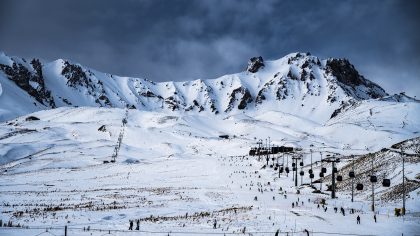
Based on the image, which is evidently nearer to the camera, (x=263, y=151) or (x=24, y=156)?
(x=24, y=156)

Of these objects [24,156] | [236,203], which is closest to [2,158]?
[24,156]

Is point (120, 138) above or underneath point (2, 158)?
above

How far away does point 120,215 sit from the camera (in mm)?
40219

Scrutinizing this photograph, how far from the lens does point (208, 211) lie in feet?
149

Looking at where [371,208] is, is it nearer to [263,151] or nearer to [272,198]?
[272,198]

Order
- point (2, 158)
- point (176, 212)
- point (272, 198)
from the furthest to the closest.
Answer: point (2, 158), point (272, 198), point (176, 212)

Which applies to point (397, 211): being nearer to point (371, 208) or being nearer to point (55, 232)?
point (371, 208)

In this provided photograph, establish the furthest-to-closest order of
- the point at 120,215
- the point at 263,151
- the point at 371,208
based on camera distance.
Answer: the point at 263,151 < the point at 371,208 < the point at 120,215

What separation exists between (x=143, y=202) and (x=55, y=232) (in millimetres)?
23518

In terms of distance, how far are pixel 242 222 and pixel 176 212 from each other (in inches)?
401

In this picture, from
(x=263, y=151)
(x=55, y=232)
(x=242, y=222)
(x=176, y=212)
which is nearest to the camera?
(x=55, y=232)

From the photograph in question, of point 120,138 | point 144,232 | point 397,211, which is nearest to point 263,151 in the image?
point 120,138

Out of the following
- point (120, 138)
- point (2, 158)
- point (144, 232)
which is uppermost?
point (120, 138)

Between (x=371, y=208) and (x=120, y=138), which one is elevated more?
(x=120, y=138)
